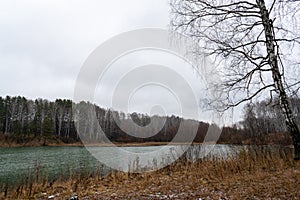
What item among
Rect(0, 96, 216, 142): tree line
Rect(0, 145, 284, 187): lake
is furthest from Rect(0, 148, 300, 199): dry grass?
Rect(0, 96, 216, 142): tree line

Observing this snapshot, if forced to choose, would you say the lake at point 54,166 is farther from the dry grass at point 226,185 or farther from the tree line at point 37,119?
the tree line at point 37,119

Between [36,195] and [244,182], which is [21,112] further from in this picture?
[244,182]

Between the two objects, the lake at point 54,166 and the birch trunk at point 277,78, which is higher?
the birch trunk at point 277,78

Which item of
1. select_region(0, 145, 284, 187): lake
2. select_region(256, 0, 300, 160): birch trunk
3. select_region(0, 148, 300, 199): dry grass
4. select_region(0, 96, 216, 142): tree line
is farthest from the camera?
select_region(0, 96, 216, 142): tree line

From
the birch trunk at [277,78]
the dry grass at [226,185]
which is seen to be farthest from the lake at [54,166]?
the birch trunk at [277,78]

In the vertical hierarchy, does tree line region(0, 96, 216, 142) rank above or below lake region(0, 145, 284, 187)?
above

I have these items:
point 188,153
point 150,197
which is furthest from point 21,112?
point 150,197

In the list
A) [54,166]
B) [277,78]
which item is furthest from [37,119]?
[277,78]

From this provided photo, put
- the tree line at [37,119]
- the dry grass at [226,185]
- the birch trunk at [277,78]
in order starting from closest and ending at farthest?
the dry grass at [226,185]
the birch trunk at [277,78]
the tree line at [37,119]

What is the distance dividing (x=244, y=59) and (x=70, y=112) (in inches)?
2139

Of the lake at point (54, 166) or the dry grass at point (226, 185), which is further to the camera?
the lake at point (54, 166)

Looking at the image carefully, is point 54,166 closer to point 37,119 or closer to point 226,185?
point 226,185

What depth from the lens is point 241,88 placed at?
6879 mm

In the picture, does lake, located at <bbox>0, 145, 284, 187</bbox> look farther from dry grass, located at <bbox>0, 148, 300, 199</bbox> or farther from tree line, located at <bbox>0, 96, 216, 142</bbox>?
tree line, located at <bbox>0, 96, 216, 142</bbox>
